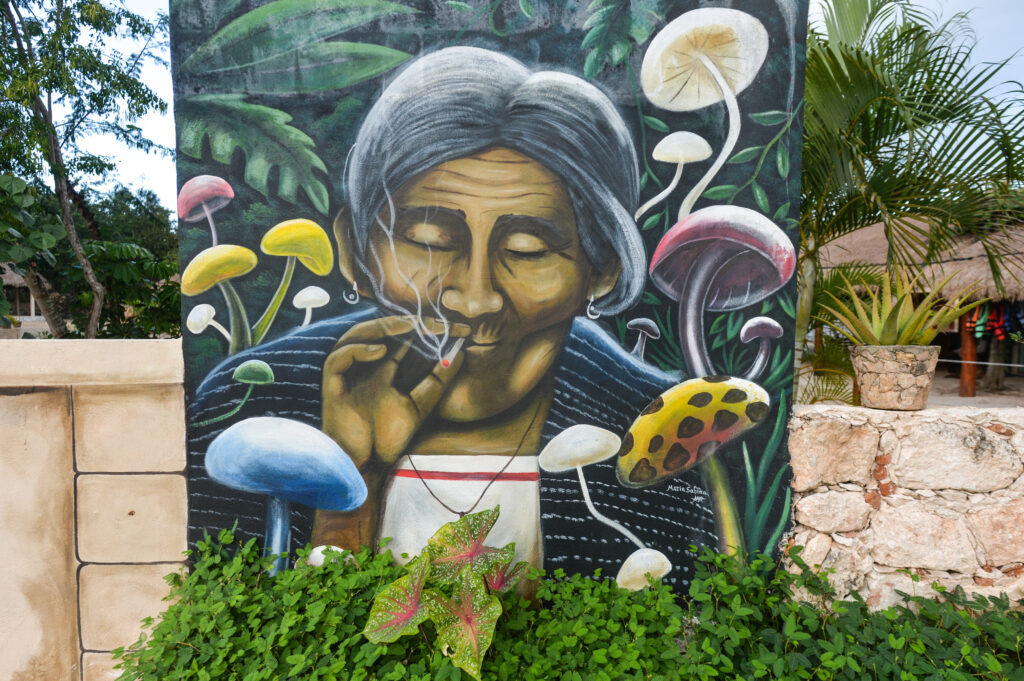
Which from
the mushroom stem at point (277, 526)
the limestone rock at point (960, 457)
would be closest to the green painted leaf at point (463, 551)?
the mushroom stem at point (277, 526)

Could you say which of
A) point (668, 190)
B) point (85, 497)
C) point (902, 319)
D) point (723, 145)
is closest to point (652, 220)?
point (668, 190)

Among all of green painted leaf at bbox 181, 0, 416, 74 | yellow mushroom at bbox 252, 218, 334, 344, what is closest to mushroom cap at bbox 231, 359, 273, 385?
yellow mushroom at bbox 252, 218, 334, 344

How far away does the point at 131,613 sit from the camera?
2207 millimetres

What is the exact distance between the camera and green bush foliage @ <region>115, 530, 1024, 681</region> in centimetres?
183

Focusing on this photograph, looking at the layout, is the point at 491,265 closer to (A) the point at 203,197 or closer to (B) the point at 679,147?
(B) the point at 679,147

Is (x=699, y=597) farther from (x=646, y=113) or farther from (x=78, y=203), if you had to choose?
(x=78, y=203)

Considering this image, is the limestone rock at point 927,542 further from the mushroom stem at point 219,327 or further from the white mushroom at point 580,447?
the mushroom stem at point 219,327

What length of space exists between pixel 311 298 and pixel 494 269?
2.74ft

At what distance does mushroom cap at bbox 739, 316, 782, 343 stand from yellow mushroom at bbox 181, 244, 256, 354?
2242mm

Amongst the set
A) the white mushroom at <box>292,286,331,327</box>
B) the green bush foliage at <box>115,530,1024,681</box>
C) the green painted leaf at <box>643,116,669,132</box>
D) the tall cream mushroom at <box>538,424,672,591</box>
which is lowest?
the green bush foliage at <box>115,530,1024,681</box>

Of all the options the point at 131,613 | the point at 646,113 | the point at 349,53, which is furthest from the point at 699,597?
the point at 349,53

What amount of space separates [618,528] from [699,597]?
420 mm

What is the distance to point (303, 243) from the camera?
7.01 ft

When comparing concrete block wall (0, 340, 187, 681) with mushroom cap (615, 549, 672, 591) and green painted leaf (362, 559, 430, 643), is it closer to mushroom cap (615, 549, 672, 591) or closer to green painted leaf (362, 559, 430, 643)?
green painted leaf (362, 559, 430, 643)
